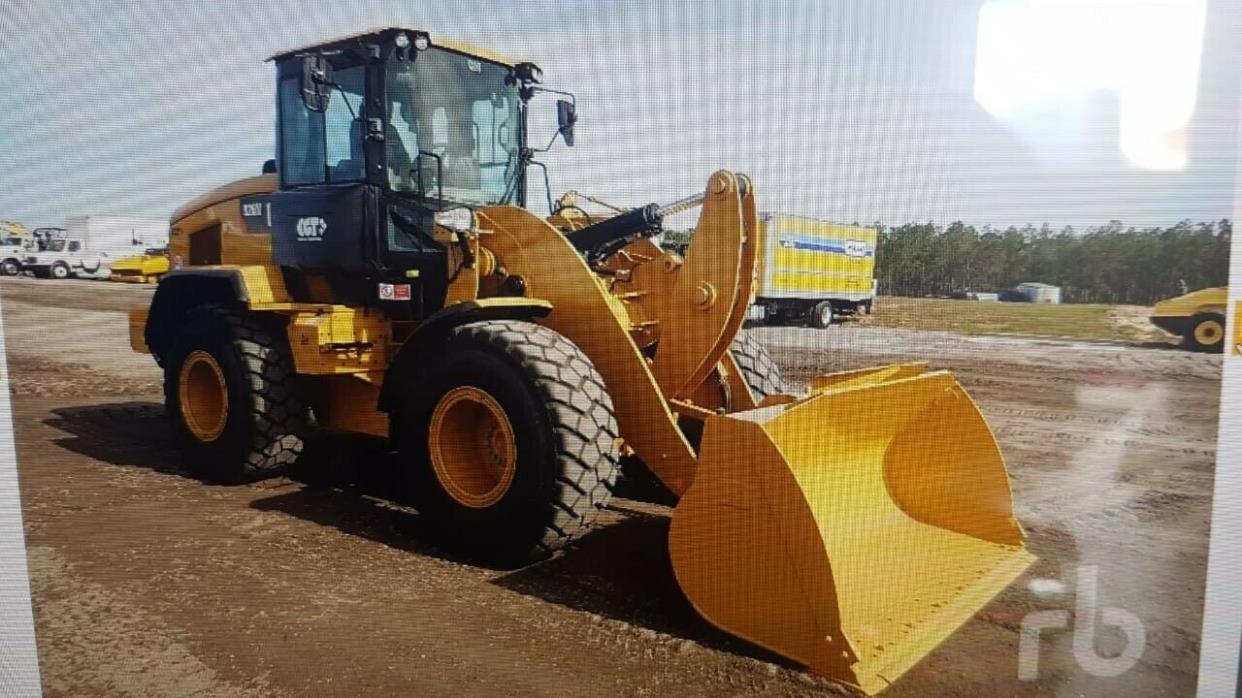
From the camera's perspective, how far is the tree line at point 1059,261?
10.9 feet

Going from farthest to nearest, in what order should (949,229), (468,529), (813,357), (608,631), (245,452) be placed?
(813,357) < (949,229) < (245,452) < (468,529) < (608,631)

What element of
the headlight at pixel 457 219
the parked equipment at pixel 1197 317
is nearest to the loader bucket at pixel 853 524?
the parked equipment at pixel 1197 317

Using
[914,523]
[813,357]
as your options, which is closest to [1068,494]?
[914,523]

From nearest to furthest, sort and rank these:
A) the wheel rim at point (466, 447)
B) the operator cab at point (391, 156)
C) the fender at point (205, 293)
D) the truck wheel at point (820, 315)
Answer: the wheel rim at point (466, 447), the operator cab at point (391, 156), the fender at point (205, 293), the truck wheel at point (820, 315)

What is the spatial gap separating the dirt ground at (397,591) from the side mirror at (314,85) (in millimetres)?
1340

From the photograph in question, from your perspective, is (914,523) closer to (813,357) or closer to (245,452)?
(245,452)

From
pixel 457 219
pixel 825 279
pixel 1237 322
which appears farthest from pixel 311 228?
pixel 825 279

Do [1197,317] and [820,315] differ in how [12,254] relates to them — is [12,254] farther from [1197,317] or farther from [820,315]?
[820,315]

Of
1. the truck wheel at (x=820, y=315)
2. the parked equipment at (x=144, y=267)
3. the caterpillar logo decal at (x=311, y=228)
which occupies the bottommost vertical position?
the truck wheel at (x=820, y=315)

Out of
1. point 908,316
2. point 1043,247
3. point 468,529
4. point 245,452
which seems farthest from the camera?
point 908,316

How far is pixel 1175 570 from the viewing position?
10.5 ft

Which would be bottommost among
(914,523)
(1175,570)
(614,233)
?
(1175,570)

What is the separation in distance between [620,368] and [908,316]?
282 inches

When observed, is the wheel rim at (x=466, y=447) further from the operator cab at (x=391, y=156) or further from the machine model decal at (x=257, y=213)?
the machine model decal at (x=257, y=213)
